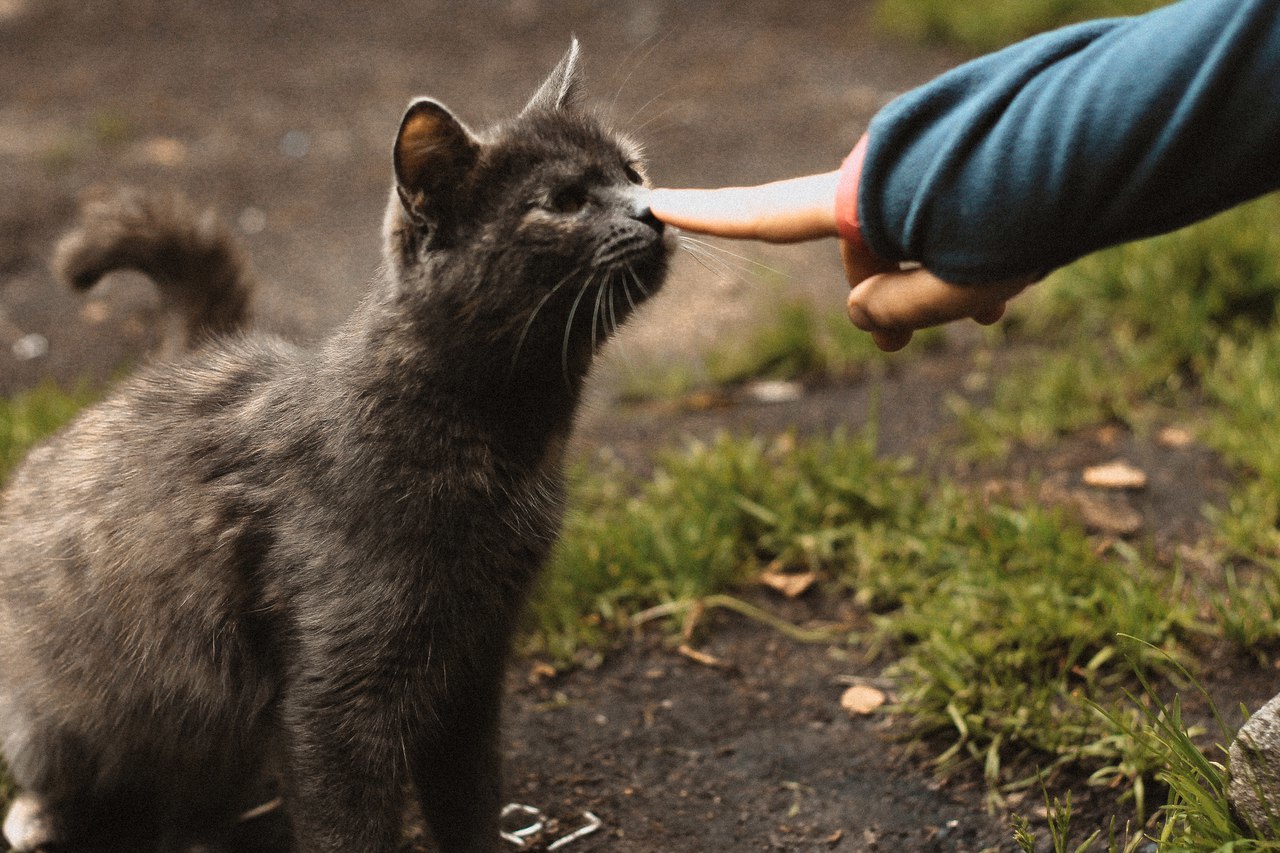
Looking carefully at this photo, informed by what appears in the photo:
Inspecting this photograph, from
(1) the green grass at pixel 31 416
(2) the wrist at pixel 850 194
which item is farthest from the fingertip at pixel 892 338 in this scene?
(1) the green grass at pixel 31 416

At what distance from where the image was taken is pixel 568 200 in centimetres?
226

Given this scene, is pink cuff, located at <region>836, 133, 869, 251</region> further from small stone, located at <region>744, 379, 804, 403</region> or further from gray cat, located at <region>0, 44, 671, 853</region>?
small stone, located at <region>744, 379, 804, 403</region>

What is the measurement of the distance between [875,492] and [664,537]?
0.61m

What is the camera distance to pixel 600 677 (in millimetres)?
3248

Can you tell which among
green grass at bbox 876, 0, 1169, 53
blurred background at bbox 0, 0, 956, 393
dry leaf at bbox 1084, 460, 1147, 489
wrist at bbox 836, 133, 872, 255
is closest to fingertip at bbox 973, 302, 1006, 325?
wrist at bbox 836, 133, 872, 255

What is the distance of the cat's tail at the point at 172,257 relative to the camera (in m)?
3.10

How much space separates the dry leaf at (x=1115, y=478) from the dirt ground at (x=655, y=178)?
5 cm

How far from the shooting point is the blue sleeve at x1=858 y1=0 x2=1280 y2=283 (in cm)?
173

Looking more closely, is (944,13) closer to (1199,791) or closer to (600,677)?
(600,677)

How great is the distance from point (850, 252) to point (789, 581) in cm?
153

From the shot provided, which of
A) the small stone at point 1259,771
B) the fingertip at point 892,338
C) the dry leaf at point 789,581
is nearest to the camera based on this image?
the small stone at point 1259,771

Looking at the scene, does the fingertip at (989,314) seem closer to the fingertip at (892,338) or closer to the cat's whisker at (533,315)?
the fingertip at (892,338)

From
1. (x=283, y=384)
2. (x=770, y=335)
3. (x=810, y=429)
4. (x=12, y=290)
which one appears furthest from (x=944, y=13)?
(x=283, y=384)

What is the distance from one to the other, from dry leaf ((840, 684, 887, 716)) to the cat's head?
1244 millimetres
